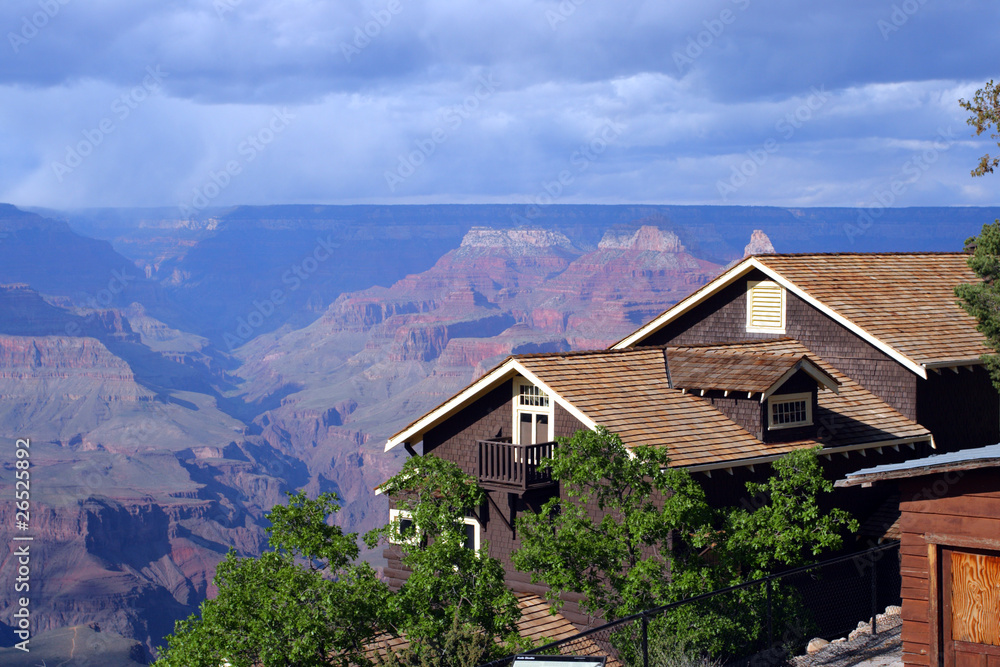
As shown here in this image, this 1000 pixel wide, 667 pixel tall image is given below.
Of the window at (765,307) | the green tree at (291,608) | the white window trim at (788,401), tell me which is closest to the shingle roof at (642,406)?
the white window trim at (788,401)

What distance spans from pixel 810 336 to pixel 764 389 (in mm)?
6386

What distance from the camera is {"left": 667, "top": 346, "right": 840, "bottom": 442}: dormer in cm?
2478

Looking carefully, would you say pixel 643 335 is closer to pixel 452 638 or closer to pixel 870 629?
pixel 870 629

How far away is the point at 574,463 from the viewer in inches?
771

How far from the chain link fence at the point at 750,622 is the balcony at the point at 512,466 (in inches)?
Answer: 157

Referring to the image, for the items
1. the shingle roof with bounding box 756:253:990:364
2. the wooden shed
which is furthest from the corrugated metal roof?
the shingle roof with bounding box 756:253:990:364

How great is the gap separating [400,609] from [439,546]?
1.21 meters

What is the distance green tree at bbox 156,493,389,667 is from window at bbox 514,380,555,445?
9.19 meters

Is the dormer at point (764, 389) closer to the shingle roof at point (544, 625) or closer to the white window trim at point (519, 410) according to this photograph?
the white window trim at point (519, 410)

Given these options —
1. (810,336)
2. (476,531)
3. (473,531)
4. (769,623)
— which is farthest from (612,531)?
(810,336)

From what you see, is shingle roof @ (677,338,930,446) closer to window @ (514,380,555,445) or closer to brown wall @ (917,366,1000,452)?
brown wall @ (917,366,1000,452)

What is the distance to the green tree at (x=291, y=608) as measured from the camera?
51.8 feet

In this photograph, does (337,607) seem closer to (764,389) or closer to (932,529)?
(932,529)

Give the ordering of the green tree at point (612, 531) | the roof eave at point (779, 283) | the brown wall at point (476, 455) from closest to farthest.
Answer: the green tree at point (612, 531), the brown wall at point (476, 455), the roof eave at point (779, 283)
